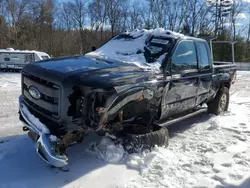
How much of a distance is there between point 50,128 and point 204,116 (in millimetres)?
4654

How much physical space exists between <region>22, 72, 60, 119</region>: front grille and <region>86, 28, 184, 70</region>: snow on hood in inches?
59.0

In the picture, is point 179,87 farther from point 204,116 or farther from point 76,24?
point 76,24

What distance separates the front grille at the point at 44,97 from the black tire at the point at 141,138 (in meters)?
1.24

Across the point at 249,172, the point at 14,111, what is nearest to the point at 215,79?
the point at 249,172

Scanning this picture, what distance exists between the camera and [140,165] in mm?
3957

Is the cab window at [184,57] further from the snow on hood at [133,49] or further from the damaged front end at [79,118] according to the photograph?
the damaged front end at [79,118]

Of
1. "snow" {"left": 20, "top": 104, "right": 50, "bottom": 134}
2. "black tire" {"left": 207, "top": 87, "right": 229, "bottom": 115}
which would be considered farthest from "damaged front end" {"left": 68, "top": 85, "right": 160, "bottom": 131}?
"black tire" {"left": 207, "top": 87, "right": 229, "bottom": 115}

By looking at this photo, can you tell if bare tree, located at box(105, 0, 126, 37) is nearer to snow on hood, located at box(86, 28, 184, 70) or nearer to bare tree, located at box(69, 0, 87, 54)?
bare tree, located at box(69, 0, 87, 54)

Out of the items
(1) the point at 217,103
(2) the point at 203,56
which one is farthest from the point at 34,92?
(1) the point at 217,103

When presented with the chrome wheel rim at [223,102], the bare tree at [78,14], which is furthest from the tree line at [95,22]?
the chrome wheel rim at [223,102]

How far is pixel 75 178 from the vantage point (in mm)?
3623

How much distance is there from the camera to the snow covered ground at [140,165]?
354cm

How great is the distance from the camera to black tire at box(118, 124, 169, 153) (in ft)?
13.8

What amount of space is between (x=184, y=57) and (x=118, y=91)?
218cm
